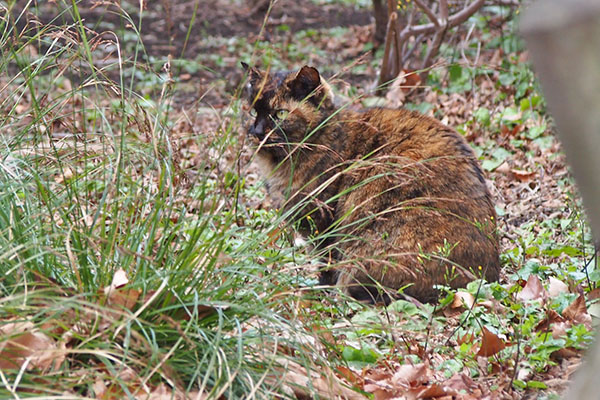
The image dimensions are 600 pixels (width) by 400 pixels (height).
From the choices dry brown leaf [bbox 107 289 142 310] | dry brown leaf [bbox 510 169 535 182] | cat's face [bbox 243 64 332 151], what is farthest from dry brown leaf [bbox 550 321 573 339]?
dry brown leaf [bbox 510 169 535 182]

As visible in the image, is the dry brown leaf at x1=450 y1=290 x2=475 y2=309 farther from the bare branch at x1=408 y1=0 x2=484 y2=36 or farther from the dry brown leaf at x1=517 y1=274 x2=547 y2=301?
the bare branch at x1=408 y1=0 x2=484 y2=36

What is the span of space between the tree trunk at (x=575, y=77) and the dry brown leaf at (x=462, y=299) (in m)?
2.16

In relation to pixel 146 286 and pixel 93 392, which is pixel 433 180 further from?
pixel 93 392

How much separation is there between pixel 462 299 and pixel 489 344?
1.86 ft

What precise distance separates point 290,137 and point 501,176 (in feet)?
7.25

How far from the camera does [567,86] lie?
138 centimetres

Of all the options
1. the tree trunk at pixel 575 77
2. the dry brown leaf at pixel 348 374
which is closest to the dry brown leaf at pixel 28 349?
the dry brown leaf at pixel 348 374

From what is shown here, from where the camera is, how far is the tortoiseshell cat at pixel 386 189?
3.93 m

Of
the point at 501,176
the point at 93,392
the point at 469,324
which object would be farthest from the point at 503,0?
the point at 93,392

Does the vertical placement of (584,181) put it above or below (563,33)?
below

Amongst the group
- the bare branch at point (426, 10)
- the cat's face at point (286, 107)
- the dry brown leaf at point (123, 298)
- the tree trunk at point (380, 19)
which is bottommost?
the dry brown leaf at point (123, 298)

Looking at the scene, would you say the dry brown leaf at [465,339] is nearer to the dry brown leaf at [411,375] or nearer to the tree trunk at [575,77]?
the dry brown leaf at [411,375]

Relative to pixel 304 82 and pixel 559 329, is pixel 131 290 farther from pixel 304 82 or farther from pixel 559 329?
pixel 304 82

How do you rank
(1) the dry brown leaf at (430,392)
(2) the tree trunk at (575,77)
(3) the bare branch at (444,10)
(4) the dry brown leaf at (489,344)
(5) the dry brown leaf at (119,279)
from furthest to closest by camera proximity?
(3) the bare branch at (444,10) < (4) the dry brown leaf at (489,344) < (1) the dry brown leaf at (430,392) < (5) the dry brown leaf at (119,279) < (2) the tree trunk at (575,77)
